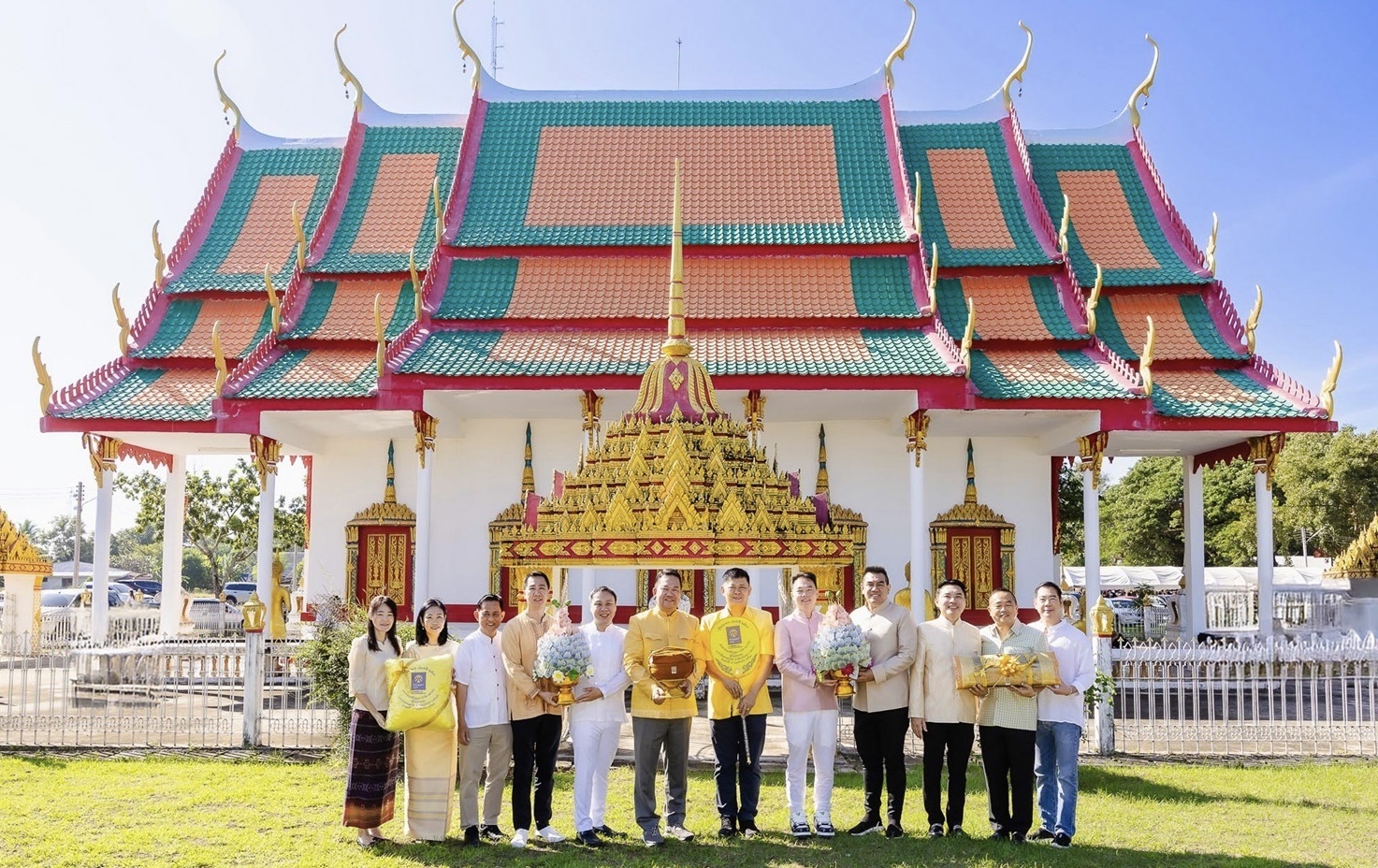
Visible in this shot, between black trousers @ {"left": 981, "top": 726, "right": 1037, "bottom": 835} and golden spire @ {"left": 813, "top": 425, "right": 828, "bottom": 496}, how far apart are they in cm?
855

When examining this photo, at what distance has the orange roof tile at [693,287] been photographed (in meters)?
14.1

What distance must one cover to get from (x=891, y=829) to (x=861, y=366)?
23.1ft

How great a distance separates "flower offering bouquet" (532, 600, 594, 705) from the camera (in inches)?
243

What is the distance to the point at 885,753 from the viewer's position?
21.6 ft

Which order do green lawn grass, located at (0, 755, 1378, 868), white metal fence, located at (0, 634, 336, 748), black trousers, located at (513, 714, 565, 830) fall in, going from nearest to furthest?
green lawn grass, located at (0, 755, 1378, 868) → black trousers, located at (513, 714, 565, 830) → white metal fence, located at (0, 634, 336, 748)

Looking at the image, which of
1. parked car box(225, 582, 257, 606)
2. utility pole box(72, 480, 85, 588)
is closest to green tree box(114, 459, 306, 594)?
parked car box(225, 582, 257, 606)

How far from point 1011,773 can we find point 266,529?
1025 centimetres

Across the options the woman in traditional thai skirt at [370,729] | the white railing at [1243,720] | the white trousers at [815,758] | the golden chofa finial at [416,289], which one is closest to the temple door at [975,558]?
the white railing at [1243,720]

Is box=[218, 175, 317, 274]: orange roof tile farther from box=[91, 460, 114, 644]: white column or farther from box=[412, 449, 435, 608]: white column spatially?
box=[412, 449, 435, 608]: white column

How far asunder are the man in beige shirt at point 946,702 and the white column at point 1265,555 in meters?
8.97

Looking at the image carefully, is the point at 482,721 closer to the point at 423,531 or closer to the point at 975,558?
the point at 423,531

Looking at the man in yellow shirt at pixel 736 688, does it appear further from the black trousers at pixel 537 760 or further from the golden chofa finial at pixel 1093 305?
the golden chofa finial at pixel 1093 305

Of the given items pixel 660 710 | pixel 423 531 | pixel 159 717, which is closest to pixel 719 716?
pixel 660 710

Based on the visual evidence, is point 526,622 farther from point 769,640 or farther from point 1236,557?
point 1236,557
